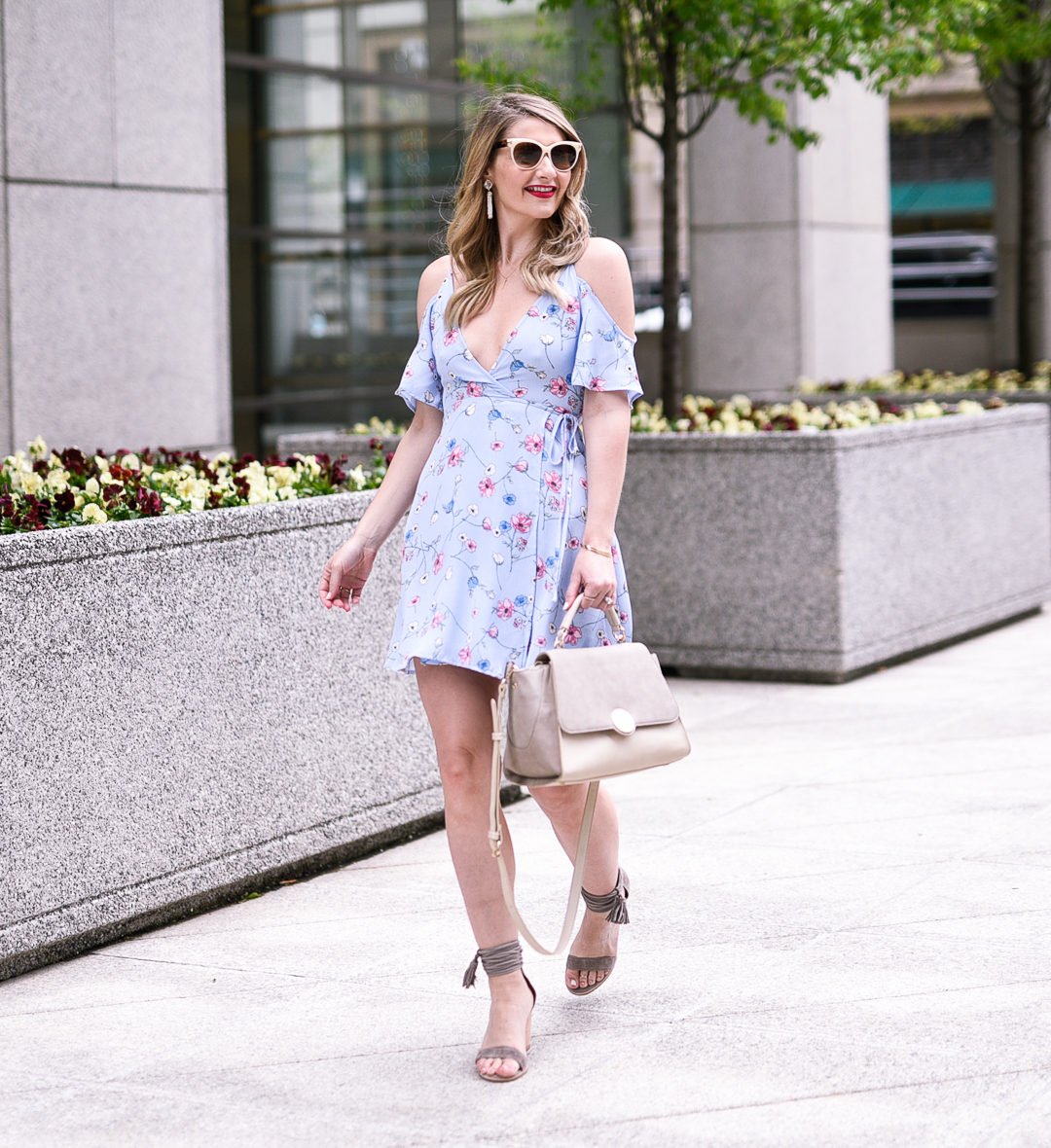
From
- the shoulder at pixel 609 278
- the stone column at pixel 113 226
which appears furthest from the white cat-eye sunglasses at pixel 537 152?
the stone column at pixel 113 226

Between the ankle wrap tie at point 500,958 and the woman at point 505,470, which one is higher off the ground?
the woman at point 505,470

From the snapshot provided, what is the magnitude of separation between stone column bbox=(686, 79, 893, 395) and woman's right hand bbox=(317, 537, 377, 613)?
9.37 m

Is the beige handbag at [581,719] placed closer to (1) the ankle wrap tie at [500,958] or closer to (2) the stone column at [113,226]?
(1) the ankle wrap tie at [500,958]

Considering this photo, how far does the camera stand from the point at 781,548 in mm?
8250

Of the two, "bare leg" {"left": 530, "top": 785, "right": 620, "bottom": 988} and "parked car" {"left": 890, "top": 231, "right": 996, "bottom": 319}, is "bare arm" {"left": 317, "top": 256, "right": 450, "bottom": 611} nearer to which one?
"bare leg" {"left": 530, "top": 785, "right": 620, "bottom": 988}

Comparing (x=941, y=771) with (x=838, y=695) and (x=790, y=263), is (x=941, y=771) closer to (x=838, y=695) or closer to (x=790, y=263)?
(x=838, y=695)

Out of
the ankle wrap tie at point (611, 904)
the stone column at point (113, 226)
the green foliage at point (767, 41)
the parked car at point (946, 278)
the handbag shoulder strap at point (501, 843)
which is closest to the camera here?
the handbag shoulder strap at point (501, 843)

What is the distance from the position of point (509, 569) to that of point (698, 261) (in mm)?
9906

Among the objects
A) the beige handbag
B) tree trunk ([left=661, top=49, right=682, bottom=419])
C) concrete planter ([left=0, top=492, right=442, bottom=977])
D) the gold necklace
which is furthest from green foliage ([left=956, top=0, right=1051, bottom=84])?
the beige handbag

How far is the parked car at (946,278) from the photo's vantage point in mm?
28047

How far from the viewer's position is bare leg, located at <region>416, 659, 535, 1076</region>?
3590 millimetres

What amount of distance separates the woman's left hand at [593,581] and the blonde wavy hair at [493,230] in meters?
0.54

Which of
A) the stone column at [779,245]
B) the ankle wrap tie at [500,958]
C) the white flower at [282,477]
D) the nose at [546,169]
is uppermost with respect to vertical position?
the stone column at [779,245]

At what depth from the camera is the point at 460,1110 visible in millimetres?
3438
